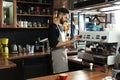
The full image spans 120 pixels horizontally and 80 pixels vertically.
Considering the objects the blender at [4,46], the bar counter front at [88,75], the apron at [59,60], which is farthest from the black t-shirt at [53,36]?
the blender at [4,46]

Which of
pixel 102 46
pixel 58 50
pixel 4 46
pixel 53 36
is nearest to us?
pixel 102 46

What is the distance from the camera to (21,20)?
13.6ft

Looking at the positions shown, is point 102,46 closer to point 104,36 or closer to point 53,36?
point 104,36

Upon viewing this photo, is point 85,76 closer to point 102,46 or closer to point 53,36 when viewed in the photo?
point 102,46

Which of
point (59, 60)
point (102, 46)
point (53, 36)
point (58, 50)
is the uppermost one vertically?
point (53, 36)

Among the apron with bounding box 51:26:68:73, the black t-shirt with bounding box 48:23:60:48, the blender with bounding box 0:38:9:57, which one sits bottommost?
the apron with bounding box 51:26:68:73

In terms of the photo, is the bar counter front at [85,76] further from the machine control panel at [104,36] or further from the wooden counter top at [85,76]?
the machine control panel at [104,36]

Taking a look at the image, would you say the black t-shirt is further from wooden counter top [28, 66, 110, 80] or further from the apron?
wooden counter top [28, 66, 110, 80]

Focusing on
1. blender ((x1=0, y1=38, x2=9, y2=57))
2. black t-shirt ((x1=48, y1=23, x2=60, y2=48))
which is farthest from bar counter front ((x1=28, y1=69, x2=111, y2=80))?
blender ((x1=0, y1=38, x2=9, y2=57))

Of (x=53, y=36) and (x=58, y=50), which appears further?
(x=58, y=50)

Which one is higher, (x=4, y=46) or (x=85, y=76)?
(x=4, y=46)

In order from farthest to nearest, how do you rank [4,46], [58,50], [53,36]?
[4,46], [58,50], [53,36]

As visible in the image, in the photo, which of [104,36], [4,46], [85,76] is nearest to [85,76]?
[85,76]

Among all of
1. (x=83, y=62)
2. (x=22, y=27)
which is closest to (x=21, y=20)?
(x=22, y=27)
